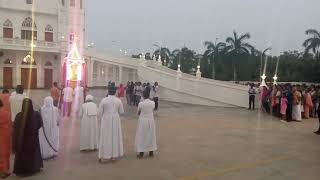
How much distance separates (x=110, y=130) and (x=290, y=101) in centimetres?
1195

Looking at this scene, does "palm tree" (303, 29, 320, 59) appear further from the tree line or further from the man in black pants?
the man in black pants

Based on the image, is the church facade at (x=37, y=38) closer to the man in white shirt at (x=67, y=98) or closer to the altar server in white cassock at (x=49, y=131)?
the man in white shirt at (x=67, y=98)

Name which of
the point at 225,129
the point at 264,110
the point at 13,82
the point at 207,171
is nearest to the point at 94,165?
the point at 207,171

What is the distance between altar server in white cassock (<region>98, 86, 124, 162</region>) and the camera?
32.7 feet

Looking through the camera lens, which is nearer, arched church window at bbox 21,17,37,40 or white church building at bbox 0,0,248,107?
white church building at bbox 0,0,248,107

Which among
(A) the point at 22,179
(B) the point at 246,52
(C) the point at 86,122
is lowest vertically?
(A) the point at 22,179

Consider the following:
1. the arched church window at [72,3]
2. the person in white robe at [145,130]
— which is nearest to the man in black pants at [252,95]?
the person in white robe at [145,130]

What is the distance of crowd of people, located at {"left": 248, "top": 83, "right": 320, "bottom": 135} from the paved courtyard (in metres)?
2.29

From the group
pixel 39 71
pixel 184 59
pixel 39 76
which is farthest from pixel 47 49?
pixel 184 59

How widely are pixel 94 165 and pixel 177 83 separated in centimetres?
2302

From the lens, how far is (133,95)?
1058 inches

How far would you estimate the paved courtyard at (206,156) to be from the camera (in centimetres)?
895

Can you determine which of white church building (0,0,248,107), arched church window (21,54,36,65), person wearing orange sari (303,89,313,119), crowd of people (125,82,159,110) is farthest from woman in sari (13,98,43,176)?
arched church window (21,54,36,65)

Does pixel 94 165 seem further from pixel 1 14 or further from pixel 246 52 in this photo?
pixel 246 52
